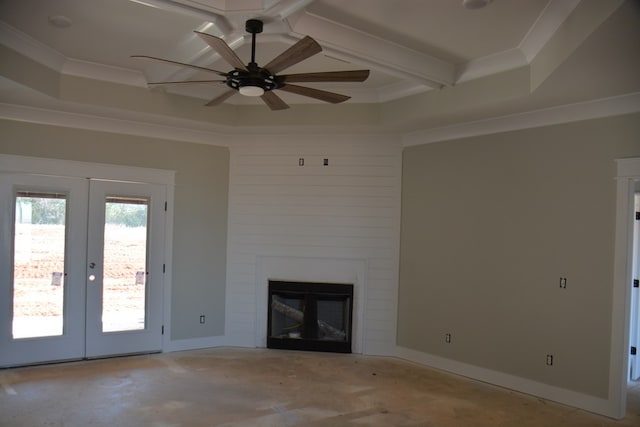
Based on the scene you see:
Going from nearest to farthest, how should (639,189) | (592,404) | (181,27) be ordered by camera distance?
(181,27)
(592,404)
(639,189)

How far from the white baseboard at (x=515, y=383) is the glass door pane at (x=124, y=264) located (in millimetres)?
3272

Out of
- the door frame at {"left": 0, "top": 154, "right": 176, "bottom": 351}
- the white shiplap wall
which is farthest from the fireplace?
the door frame at {"left": 0, "top": 154, "right": 176, "bottom": 351}

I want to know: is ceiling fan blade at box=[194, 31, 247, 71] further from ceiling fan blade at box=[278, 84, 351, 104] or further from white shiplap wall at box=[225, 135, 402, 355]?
white shiplap wall at box=[225, 135, 402, 355]

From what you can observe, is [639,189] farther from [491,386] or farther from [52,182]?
[52,182]

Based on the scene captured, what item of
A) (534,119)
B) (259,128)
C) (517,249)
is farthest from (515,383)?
(259,128)

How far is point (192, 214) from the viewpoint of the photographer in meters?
5.75

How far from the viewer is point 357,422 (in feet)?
12.0

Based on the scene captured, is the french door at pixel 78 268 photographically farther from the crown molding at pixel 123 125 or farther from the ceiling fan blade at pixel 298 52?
the ceiling fan blade at pixel 298 52

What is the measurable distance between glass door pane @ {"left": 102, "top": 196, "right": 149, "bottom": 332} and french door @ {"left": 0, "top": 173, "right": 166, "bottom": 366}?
0.01 m

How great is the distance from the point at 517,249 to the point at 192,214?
3.86 meters

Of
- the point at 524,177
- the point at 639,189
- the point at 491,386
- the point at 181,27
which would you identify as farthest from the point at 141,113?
the point at 639,189

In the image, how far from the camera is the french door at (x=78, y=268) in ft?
15.6

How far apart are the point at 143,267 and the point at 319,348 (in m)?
2.41

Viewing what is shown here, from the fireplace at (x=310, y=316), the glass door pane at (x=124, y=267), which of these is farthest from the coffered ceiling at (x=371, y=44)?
the fireplace at (x=310, y=316)
